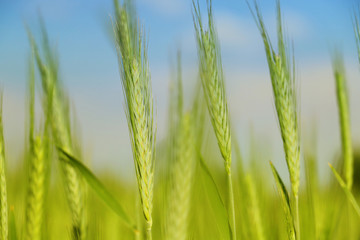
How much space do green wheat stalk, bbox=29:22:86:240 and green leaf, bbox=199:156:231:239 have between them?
33 cm

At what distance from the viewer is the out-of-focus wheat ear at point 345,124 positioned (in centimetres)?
134

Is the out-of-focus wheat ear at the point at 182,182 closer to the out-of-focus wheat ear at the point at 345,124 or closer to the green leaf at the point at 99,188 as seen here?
the green leaf at the point at 99,188

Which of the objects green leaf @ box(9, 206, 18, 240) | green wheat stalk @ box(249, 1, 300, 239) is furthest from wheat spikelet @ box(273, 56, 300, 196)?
green leaf @ box(9, 206, 18, 240)

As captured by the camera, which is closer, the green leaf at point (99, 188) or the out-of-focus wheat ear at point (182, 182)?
the green leaf at point (99, 188)

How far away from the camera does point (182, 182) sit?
3.33 ft

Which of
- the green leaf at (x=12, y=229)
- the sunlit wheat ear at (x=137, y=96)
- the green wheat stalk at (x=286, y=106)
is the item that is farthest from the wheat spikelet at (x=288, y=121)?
the green leaf at (x=12, y=229)

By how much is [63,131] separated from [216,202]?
432 mm

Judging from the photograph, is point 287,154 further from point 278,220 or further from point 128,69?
point 278,220

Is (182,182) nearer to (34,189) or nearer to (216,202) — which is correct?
(216,202)

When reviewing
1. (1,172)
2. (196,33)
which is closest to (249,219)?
(196,33)

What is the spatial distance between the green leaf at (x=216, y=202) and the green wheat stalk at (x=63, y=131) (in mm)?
331

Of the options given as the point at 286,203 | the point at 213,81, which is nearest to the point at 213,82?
the point at 213,81

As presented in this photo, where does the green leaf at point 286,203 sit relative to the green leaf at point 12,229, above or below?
below

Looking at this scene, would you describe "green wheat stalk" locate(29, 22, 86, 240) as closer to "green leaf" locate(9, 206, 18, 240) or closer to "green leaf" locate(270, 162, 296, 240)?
"green leaf" locate(9, 206, 18, 240)
